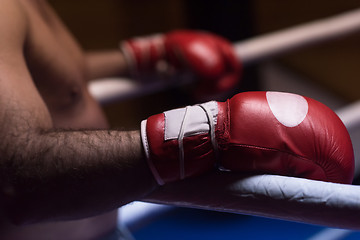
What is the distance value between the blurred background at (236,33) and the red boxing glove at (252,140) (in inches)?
39.4

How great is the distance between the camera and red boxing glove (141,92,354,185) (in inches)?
18.6

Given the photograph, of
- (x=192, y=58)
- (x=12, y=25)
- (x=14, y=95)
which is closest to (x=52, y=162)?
(x=14, y=95)

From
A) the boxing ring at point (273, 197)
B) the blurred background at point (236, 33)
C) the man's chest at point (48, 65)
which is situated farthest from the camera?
the blurred background at point (236, 33)

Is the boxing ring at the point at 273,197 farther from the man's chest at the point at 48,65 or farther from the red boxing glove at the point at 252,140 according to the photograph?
the man's chest at the point at 48,65

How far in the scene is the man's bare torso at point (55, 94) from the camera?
0.65m

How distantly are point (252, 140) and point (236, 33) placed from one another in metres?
1.46

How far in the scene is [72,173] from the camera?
47 cm

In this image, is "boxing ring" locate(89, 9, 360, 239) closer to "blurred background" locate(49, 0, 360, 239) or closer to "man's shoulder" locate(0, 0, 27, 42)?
"man's shoulder" locate(0, 0, 27, 42)

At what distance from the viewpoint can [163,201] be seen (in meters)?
0.51

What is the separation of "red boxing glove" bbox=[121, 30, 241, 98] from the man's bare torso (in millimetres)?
239

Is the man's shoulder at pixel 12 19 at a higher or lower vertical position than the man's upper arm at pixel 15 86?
higher

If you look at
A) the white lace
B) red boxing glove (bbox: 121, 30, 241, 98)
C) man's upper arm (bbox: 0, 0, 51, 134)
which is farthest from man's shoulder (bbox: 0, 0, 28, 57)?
red boxing glove (bbox: 121, 30, 241, 98)

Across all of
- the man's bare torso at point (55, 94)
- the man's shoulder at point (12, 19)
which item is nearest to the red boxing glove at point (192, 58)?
the man's bare torso at point (55, 94)

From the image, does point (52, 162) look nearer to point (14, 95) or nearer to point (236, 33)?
point (14, 95)
